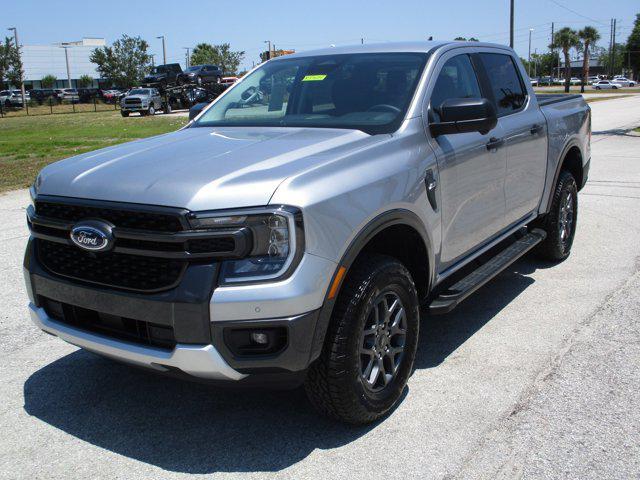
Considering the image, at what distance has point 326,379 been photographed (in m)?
3.14

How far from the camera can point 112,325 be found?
3186 millimetres

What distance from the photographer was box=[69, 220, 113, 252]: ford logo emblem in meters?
3.02

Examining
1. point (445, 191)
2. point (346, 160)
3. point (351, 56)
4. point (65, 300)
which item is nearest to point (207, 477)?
point (65, 300)

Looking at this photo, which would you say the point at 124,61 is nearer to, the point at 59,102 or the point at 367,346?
Answer: the point at 59,102

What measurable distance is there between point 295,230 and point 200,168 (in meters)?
0.63

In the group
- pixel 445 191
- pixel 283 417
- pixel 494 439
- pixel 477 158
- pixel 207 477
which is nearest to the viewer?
pixel 207 477

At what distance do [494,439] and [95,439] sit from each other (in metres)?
1.98

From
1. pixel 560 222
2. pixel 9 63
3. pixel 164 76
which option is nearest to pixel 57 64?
pixel 9 63

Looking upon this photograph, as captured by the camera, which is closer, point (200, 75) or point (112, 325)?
point (112, 325)

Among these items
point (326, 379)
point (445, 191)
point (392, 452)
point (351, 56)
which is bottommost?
point (392, 452)

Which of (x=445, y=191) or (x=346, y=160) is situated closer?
(x=346, y=160)

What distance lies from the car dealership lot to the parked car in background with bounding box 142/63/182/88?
37.5m

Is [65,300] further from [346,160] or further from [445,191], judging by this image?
[445,191]

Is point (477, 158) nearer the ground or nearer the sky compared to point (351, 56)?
nearer the ground
